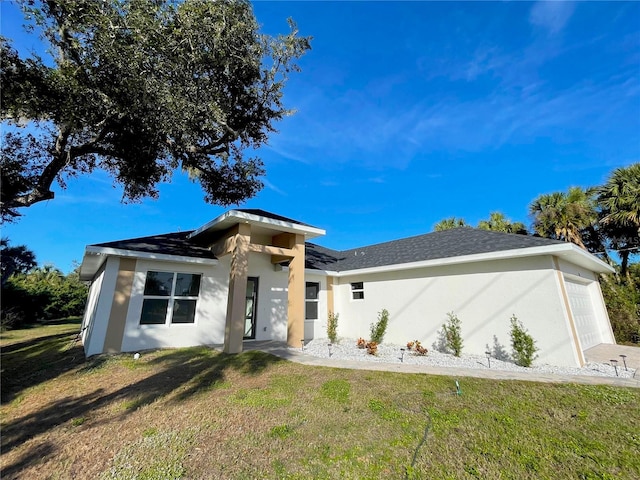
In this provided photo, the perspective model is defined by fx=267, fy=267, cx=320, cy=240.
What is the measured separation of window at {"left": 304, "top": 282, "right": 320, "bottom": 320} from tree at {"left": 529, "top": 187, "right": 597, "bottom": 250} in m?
14.3

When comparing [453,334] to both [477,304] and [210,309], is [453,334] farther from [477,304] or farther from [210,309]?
[210,309]

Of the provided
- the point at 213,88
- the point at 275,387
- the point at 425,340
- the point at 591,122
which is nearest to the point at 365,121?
the point at 213,88

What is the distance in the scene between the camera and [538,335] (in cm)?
772

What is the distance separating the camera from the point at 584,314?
10141mm

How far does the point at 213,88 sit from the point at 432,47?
881 centimetres

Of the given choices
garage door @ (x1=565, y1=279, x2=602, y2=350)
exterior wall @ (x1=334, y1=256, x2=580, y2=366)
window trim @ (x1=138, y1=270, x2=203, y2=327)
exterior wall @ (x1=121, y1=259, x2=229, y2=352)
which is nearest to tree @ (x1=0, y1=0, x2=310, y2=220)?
exterior wall @ (x1=121, y1=259, x2=229, y2=352)

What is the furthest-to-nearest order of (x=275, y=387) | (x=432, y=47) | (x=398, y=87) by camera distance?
(x=398, y=87) → (x=432, y=47) → (x=275, y=387)

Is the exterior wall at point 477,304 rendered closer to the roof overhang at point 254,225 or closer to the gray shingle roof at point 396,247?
the gray shingle roof at point 396,247

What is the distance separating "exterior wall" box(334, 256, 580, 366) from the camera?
7570 millimetres

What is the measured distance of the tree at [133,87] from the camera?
641 centimetres

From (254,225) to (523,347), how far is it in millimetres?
8932

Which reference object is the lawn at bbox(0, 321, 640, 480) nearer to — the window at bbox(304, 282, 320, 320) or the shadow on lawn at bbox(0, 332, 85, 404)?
the shadow on lawn at bbox(0, 332, 85, 404)

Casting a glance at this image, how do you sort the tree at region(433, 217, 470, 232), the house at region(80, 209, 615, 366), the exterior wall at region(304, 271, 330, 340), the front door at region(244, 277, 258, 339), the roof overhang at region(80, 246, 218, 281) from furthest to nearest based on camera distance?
the tree at region(433, 217, 470, 232) → the exterior wall at region(304, 271, 330, 340) → the front door at region(244, 277, 258, 339) → the roof overhang at region(80, 246, 218, 281) → the house at region(80, 209, 615, 366)

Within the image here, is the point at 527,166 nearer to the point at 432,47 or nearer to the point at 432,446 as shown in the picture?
the point at 432,47
